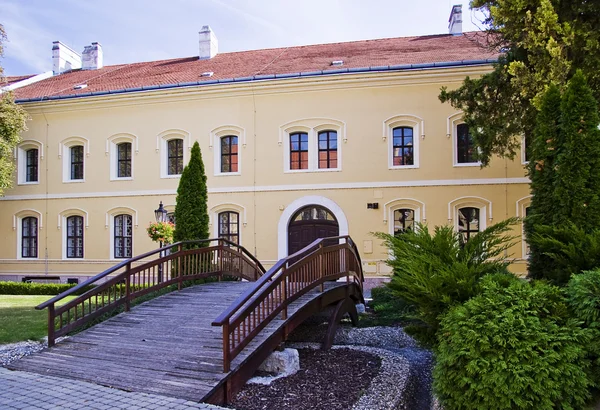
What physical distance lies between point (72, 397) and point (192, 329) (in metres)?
2.38

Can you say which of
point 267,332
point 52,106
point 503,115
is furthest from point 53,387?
point 52,106

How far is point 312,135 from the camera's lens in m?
18.6

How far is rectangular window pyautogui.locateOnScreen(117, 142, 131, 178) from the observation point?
2067 cm

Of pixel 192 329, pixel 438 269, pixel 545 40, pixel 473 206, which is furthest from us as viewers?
pixel 473 206

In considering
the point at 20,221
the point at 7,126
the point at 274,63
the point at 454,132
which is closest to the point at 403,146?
the point at 454,132

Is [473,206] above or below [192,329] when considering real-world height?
above

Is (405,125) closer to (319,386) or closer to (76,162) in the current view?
(319,386)

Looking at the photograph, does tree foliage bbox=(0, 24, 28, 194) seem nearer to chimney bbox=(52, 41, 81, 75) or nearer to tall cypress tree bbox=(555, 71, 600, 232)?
chimney bbox=(52, 41, 81, 75)

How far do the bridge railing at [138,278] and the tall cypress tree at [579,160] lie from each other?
23.9 feet

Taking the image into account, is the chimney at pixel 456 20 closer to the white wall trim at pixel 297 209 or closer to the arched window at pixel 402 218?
the arched window at pixel 402 218

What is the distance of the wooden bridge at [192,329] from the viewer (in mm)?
6179

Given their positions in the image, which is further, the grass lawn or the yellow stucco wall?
the yellow stucco wall

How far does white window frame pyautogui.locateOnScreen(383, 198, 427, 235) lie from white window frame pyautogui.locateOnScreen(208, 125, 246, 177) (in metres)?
5.86

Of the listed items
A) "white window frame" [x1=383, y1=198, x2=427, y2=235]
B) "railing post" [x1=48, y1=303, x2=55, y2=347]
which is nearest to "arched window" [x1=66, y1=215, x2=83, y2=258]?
"white window frame" [x1=383, y1=198, x2=427, y2=235]
